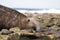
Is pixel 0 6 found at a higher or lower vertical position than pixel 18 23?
higher

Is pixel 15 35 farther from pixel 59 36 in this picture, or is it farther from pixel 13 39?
pixel 59 36

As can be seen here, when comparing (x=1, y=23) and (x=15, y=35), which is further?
(x=1, y=23)

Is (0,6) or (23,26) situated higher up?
(0,6)

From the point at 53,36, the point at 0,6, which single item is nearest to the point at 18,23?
the point at 0,6

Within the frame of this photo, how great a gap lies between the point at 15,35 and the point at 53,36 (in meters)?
0.65

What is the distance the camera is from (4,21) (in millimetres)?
5453

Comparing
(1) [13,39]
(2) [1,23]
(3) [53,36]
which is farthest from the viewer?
(2) [1,23]

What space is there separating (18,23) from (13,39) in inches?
83.4

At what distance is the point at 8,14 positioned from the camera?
18.3 feet

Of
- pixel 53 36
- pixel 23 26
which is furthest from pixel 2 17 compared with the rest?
pixel 53 36

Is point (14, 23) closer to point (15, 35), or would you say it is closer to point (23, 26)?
point (23, 26)

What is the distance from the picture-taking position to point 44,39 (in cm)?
367

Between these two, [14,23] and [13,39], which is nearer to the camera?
[13,39]

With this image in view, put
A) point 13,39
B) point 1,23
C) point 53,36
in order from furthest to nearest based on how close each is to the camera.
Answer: point 1,23, point 53,36, point 13,39
